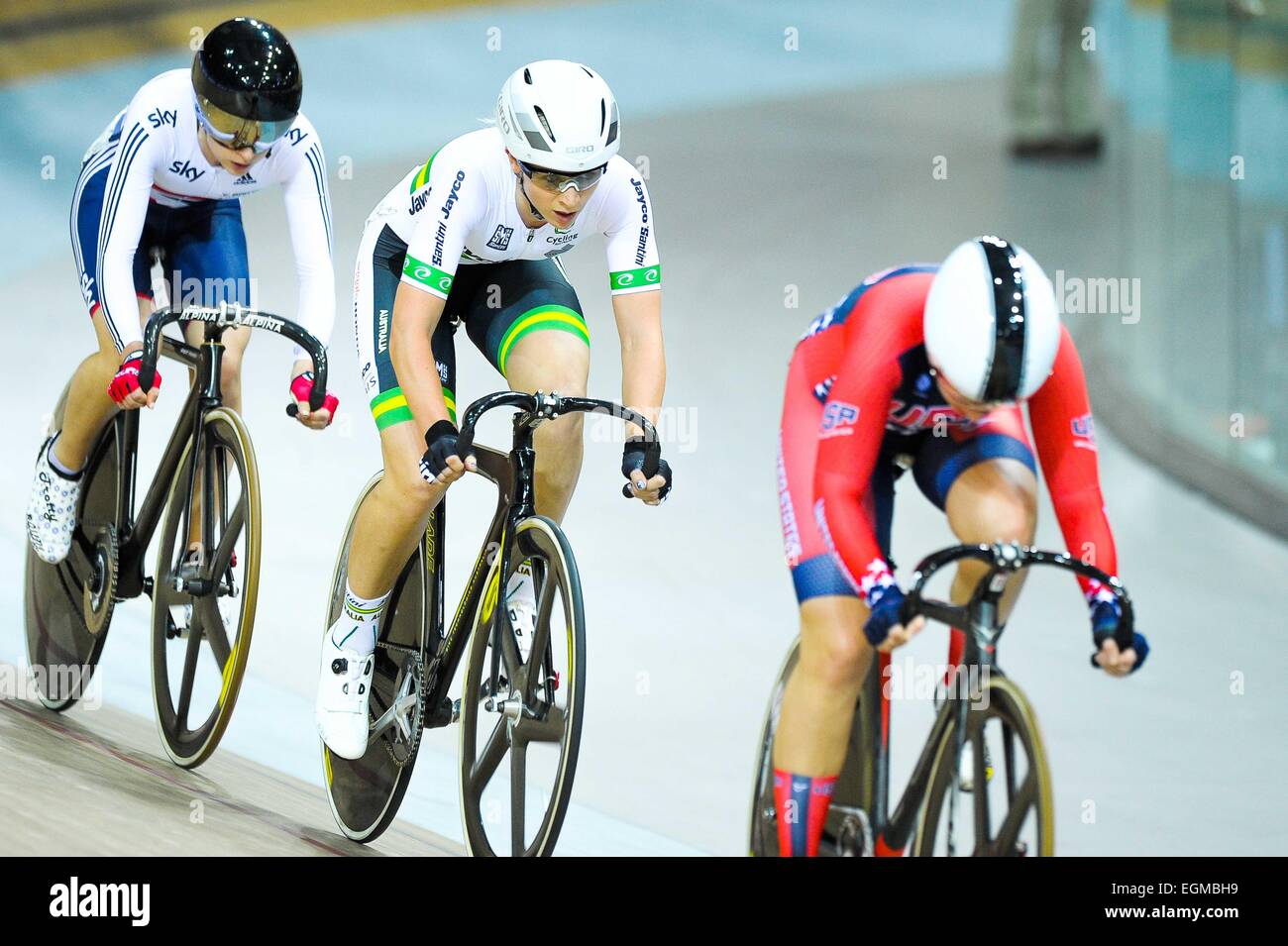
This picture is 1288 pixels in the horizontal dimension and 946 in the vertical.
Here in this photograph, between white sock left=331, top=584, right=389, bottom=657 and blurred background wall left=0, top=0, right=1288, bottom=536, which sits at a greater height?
blurred background wall left=0, top=0, right=1288, bottom=536

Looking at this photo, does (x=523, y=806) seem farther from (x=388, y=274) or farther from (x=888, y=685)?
(x=388, y=274)

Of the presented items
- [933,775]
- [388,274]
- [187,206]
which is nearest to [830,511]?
[933,775]

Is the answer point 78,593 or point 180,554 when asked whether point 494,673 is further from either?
point 78,593

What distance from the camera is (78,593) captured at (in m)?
4.11

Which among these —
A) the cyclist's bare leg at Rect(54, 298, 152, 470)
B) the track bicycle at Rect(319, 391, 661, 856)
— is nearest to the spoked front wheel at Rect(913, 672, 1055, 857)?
the track bicycle at Rect(319, 391, 661, 856)

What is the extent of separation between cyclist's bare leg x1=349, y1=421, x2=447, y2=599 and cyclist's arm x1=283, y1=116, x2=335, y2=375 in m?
0.51

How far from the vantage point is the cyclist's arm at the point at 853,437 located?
8.77ft

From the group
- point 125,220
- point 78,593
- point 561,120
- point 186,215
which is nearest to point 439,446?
point 561,120

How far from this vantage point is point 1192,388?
7.17 metres

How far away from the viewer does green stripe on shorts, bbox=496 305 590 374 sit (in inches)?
127

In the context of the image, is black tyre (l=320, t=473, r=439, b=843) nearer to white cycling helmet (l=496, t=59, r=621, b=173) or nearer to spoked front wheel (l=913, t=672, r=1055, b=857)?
white cycling helmet (l=496, t=59, r=621, b=173)

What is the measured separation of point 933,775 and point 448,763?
2.05 metres

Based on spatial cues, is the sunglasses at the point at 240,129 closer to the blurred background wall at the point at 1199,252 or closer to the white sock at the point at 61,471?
the white sock at the point at 61,471

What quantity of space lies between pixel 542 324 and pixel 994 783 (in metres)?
1.19
